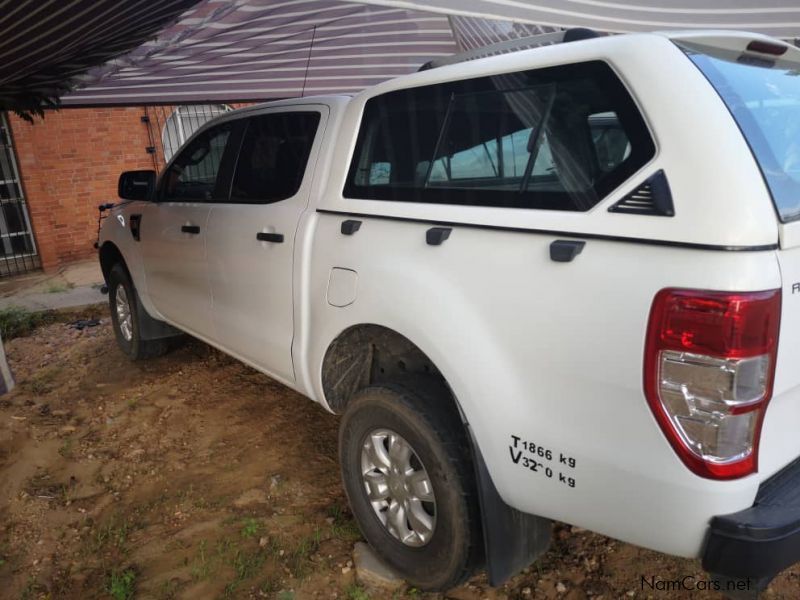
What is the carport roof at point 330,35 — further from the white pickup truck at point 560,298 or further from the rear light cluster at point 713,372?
the rear light cluster at point 713,372

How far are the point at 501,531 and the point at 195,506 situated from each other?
1.78 m

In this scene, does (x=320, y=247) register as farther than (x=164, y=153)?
No

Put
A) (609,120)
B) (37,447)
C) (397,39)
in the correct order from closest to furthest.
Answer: (609,120) < (37,447) < (397,39)

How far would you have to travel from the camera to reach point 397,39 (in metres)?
5.80

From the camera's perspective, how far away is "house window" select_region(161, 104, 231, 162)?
10656mm

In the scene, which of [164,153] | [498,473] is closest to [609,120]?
[498,473]

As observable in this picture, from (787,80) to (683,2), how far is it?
8.33 feet

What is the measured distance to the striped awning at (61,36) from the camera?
9.84 ft

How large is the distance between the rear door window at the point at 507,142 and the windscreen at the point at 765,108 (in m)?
0.25

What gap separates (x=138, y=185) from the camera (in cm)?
443

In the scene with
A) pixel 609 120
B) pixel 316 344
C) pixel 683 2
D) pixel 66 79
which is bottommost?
pixel 316 344

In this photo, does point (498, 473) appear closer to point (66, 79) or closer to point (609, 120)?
point (609, 120)

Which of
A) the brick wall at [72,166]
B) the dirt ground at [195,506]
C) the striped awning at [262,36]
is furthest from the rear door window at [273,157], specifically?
the brick wall at [72,166]

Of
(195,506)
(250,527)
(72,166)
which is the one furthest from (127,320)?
(72,166)
